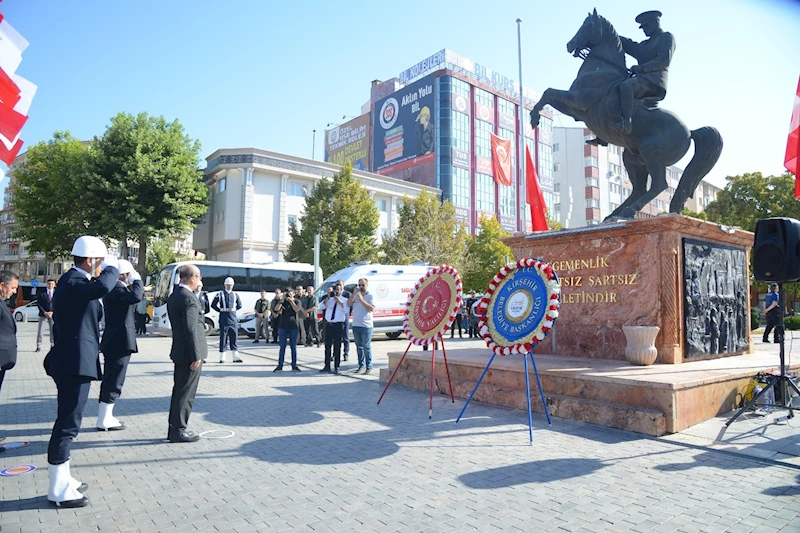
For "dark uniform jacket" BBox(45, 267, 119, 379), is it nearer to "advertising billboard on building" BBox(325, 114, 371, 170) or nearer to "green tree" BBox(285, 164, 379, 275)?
"green tree" BBox(285, 164, 379, 275)

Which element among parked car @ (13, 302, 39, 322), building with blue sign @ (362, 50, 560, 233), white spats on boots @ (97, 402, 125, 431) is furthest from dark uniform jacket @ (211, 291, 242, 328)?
building with blue sign @ (362, 50, 560, 233)

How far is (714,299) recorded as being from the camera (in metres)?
7.72

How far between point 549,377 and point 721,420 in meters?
1.94

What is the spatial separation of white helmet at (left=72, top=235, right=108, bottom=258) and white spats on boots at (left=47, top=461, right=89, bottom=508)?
1.65 metres

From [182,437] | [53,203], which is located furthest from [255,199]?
[182,437]

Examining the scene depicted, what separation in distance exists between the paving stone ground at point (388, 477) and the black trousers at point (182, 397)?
243 millimetres

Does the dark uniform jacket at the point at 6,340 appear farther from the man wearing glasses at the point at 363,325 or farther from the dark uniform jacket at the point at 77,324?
the man wearing glasses at the point at 363,325

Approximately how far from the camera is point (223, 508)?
11.8 feet

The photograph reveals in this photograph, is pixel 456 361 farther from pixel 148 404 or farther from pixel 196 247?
pixel 196 247

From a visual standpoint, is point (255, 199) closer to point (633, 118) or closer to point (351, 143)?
point (351, 143)

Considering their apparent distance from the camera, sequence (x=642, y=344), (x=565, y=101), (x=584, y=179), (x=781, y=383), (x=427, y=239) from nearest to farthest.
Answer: (x=781, y=383) < (x=642, y=344) < (x=565, y=101) < (x=427, y=239) < (x=584, y=179)

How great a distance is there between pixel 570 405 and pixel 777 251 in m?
2.86

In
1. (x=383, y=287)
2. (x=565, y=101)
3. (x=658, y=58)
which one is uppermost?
(x=658, y=58)

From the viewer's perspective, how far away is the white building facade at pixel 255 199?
40.1 meters
